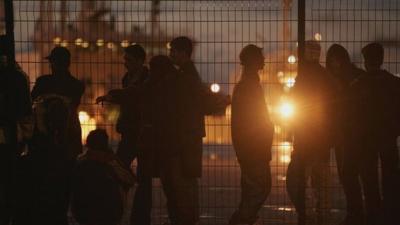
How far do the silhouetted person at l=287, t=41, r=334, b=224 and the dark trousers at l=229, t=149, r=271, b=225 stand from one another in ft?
1.16

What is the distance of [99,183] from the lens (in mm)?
9945

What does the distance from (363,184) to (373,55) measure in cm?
126

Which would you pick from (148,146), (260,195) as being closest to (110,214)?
(148,146)

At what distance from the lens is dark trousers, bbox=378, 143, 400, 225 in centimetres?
1059

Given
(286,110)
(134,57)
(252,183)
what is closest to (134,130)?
(134,57)

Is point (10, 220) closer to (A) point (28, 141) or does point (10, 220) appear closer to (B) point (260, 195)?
(A) point (28, 141)

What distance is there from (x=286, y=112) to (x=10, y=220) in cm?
308

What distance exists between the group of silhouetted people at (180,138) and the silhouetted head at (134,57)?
0.03ft

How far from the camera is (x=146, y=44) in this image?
1233cm

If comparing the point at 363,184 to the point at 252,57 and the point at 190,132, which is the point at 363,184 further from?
the point at 190,132

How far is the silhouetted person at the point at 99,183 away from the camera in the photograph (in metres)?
9.94

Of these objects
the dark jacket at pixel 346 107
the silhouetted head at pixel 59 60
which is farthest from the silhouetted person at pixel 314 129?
the silhouetted head at pixel 59 60

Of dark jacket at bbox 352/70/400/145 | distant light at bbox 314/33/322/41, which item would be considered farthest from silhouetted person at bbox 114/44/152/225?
dark jacket at bbox 352/70/400/145

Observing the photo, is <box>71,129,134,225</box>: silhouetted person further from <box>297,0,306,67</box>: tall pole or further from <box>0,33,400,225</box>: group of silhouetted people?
<box>297,0,306,67</box>: tall pole
